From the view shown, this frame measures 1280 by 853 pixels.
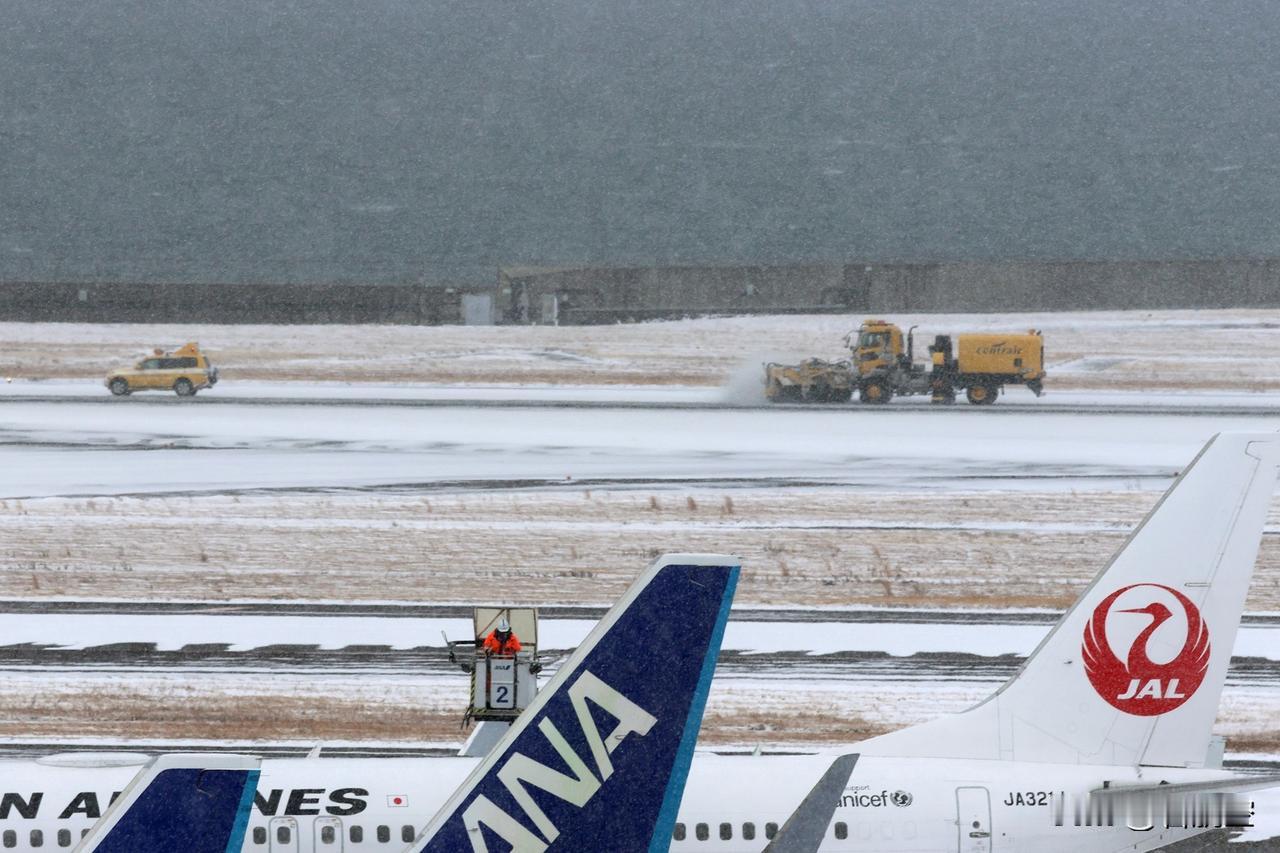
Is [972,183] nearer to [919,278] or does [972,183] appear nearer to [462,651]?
[919,278]

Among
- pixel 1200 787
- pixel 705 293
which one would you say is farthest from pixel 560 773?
pixel 705 293

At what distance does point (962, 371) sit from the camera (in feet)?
211

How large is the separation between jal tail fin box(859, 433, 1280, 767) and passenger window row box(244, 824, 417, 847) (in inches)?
183

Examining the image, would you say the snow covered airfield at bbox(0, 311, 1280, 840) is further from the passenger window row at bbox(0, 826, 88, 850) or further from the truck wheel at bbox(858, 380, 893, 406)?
the passenger window row at bbox(0, 826, 88, 850)

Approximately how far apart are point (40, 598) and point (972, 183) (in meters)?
113

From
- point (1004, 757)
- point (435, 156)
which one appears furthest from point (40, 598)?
point (435, 156)

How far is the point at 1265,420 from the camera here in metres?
54.8

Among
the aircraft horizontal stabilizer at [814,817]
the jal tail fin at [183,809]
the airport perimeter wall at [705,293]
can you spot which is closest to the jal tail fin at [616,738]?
the aircraft horizontal stabilizer at [814,817]

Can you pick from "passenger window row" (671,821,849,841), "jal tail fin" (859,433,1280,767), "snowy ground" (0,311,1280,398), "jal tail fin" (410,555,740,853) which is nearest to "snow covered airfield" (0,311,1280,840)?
"snowy ground" (0,311,1280,398)

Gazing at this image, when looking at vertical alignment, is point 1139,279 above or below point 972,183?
below

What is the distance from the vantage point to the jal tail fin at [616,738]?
9195 millimetres

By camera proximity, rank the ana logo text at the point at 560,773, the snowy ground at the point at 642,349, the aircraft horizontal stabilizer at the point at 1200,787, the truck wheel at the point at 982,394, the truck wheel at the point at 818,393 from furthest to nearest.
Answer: the snowy ground at the point at 642,349
the truck wheel at the point at 818,393
the truck wheel at the point at 982,394
the aircraft horizontal stabilizer at the point at 1200,787
the ana logo text at the point at 560,773

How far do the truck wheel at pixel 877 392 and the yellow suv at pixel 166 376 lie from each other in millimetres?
28895

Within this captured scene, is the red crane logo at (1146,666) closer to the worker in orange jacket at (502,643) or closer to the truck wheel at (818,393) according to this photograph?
the worker in orange jacket at (502,643)
